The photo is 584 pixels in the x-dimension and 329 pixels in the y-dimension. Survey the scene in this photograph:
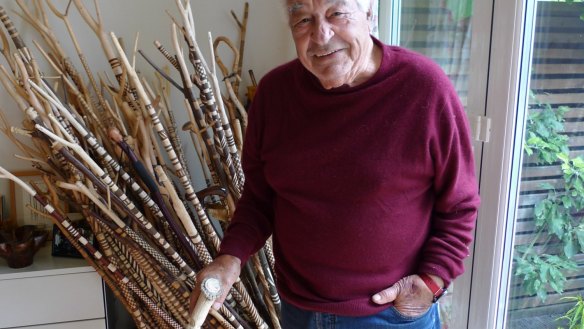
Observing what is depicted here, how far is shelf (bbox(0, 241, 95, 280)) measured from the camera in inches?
73.4

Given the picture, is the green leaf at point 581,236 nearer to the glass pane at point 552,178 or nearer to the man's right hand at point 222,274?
the glass pane at point 552,178

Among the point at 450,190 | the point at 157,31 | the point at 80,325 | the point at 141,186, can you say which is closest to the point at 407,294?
the point at 450,190

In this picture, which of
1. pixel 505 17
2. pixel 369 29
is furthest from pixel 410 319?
pixel 505 17

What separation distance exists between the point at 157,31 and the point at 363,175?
64.1 inches

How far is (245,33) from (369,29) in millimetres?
1450

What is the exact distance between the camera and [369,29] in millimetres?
904

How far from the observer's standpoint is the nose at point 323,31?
86 centimetres

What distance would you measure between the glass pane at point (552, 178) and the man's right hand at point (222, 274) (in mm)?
689

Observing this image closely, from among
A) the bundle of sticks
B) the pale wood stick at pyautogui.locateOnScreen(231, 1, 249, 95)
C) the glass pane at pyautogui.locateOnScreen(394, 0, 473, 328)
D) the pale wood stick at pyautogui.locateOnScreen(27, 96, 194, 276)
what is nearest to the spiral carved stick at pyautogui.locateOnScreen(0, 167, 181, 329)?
the bundle of sticks

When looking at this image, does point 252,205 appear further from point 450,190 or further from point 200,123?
point 200,123

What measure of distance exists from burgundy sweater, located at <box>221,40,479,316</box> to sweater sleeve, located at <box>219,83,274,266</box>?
41 millimetres

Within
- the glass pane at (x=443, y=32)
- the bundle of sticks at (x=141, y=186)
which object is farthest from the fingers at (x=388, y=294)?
the bundle of sticks at (x=141, y=186)

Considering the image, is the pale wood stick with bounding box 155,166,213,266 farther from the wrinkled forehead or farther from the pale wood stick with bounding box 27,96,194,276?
the wrinkled forehead

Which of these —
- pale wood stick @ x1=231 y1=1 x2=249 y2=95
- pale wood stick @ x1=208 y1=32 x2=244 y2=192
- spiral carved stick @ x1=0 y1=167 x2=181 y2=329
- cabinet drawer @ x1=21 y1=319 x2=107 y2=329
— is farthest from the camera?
pale wood stick @ x1=231 y1=1 x2=249 y2=95
